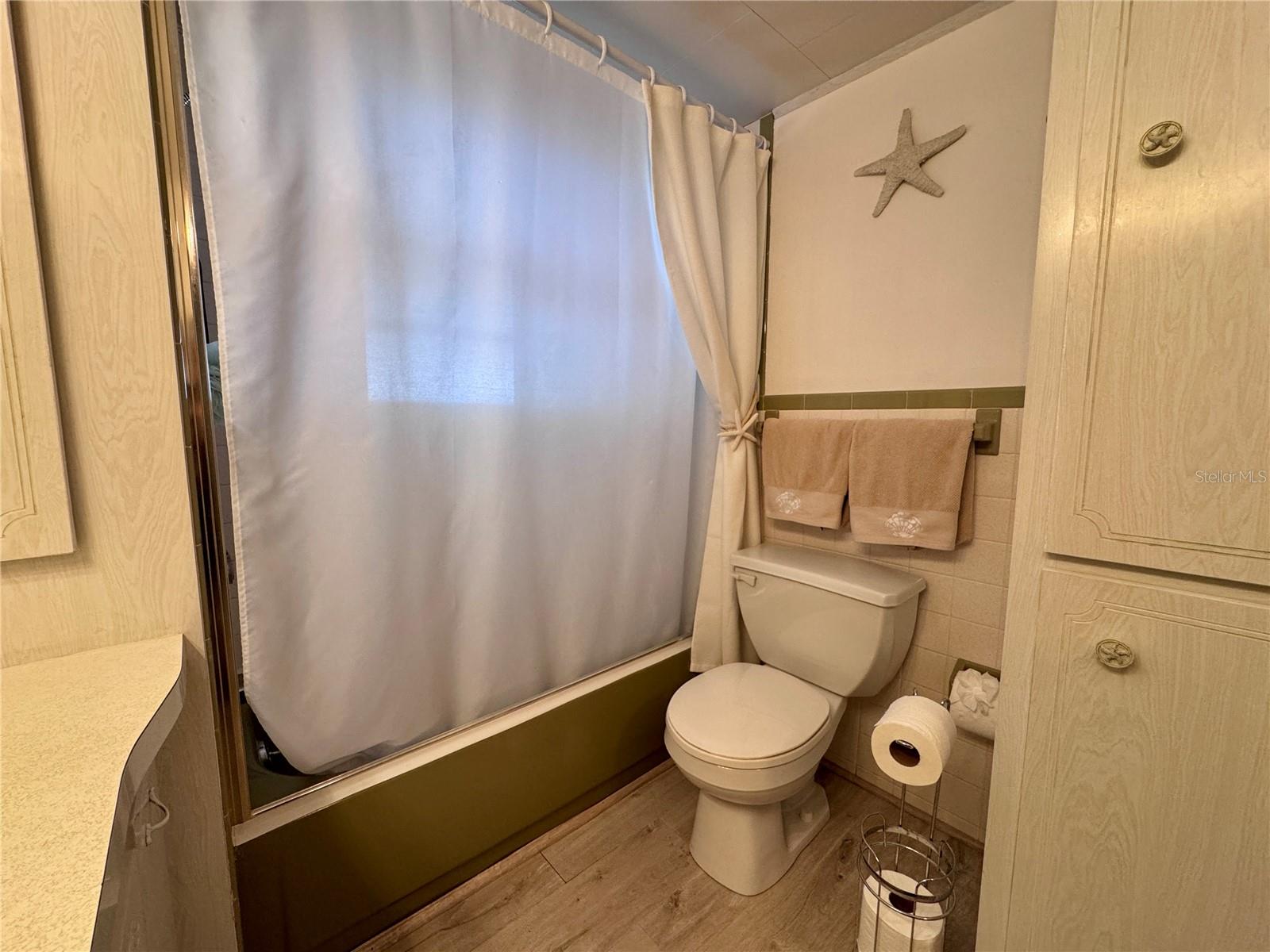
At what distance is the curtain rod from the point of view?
1224 mm

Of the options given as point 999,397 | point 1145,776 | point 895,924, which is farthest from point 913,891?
point 999,397

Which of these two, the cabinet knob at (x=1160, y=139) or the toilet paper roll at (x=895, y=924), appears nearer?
the cabinet knob at (x=1160, y=139)

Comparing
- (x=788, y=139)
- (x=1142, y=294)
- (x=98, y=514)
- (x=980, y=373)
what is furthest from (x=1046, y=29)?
(x=98, y=514)

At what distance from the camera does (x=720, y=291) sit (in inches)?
63.0

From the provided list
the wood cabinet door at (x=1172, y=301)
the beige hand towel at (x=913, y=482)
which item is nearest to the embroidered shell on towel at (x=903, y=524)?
the beige hand towel at (x=913, y=482)

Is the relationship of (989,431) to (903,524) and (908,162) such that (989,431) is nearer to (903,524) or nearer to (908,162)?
(903,524)

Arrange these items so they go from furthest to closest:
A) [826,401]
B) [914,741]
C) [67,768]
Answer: [826,401] < [914,741] < [67,768]

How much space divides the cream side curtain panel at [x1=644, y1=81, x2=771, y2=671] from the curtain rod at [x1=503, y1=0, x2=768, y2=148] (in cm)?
10

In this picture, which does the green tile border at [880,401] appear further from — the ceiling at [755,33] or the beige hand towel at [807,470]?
the ceiling at [755,33]

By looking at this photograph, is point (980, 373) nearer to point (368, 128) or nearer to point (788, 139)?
Result: point (788, 139)

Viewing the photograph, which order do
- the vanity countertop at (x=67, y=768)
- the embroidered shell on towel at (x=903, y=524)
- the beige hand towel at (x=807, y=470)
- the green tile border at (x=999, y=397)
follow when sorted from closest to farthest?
the vanity countertop at (x=67, y=768) < the green tile border at (x=999, y=397) < the embroidered shell on towel at (x=903, y=524) < the beige hand towel at (x=807, y=470)

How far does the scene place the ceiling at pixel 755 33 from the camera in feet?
4.14

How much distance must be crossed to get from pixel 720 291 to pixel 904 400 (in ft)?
2.09

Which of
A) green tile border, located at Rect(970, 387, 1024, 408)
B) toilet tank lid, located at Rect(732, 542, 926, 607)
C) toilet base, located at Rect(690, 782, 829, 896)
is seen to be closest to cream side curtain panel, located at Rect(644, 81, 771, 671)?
toilet tank lid, located at Rect(732, 542, 926, 607)
